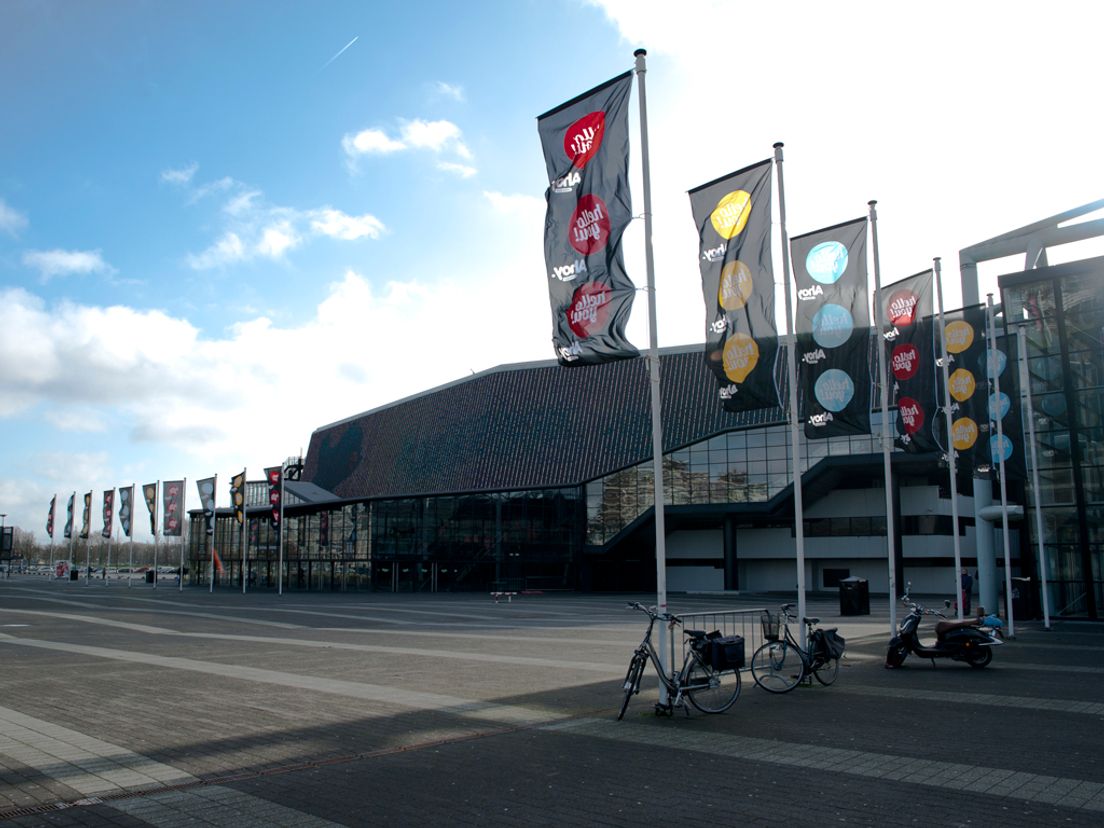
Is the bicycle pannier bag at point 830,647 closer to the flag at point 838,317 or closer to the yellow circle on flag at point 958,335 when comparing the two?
the flag at point 838,317

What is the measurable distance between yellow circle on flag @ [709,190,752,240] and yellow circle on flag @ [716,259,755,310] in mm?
486

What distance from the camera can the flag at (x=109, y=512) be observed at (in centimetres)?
6303

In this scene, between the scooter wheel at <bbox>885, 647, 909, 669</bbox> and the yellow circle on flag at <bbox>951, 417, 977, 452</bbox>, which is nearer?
the scooter wheel at <bbox>885, 647, 909, 669</bbox>

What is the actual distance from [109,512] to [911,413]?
59.6 meters

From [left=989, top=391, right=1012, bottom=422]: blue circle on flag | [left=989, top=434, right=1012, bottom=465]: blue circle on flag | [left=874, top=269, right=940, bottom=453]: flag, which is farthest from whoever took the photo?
[left=989, top=434, right=1012, bottom=465]: blue circle on flag

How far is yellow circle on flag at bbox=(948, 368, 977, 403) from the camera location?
2191 centimetres

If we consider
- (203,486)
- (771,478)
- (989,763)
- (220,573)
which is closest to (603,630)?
(989,763)

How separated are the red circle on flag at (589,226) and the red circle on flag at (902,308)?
11.0 metres

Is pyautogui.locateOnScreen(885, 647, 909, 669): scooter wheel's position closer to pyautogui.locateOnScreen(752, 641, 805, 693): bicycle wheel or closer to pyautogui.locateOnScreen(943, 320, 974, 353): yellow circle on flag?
pyautogui.locateOnScreen(752, 641, 805, 693): bicycle wheel

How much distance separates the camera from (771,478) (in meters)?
53.0

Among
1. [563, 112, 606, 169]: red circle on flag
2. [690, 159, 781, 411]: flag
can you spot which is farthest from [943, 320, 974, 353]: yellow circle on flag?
[563, 112, 606, 169]: red circle on flag

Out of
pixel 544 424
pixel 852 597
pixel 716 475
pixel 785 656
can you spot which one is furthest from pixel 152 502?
pixel 785 656

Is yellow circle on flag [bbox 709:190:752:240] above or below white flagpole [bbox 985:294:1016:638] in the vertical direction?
above

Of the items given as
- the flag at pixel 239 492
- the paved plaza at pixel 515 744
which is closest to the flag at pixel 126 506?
the flag at pixel 239 492
